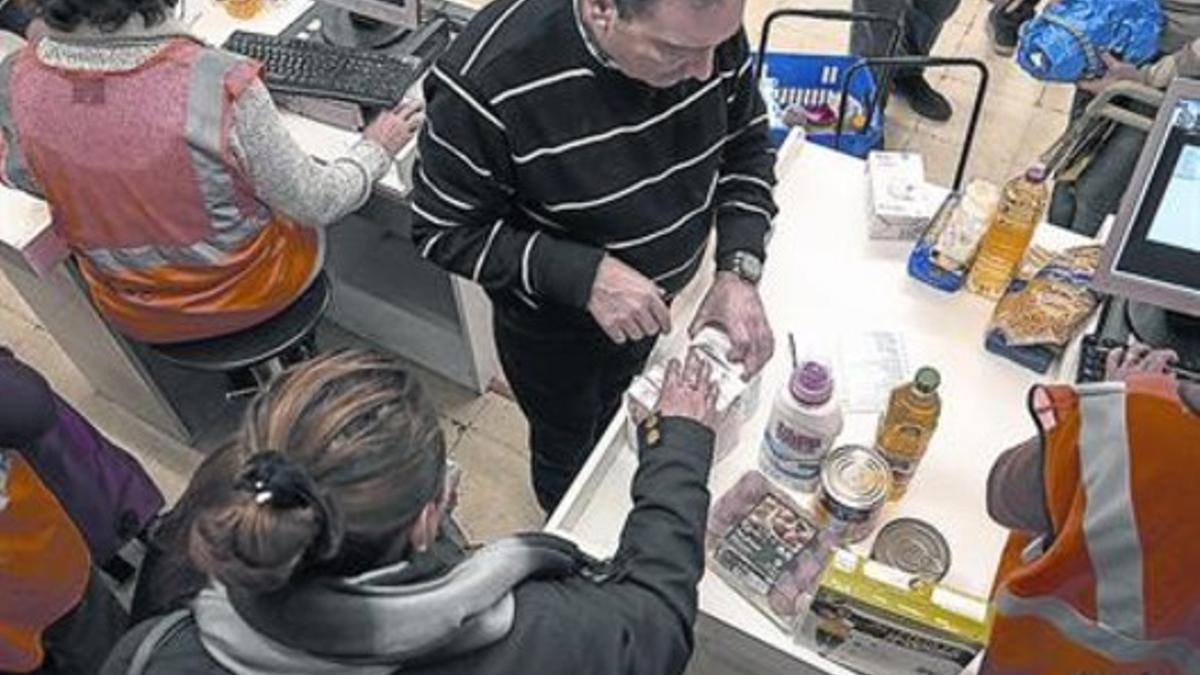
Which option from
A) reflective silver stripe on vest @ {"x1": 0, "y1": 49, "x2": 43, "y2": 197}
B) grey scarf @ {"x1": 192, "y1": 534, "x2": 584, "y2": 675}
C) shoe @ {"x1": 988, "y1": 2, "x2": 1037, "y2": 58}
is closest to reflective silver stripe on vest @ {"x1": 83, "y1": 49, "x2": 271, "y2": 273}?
reflective silver stripe on vest @ {"x1": 0, "y1": 49, "x2": 43, "y2": 197}

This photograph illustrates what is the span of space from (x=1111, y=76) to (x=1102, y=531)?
1368mm

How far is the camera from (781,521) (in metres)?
1.42

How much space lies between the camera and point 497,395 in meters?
2.74

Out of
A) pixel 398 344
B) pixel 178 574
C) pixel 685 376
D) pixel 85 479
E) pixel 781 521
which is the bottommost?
pixel 398 344

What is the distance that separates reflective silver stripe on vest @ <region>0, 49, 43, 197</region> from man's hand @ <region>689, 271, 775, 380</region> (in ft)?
3.85

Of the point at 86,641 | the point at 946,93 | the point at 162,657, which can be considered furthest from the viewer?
the point at 946,93

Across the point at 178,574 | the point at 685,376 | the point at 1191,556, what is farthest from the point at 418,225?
the point at 1191,556

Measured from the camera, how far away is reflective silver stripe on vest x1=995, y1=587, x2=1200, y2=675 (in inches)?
46.3

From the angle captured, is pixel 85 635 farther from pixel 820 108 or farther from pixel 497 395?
pixel 820 108

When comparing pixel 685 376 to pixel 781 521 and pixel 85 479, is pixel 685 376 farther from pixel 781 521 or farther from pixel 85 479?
pixel 85 479

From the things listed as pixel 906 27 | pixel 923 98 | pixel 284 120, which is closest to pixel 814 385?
pixel 284 120

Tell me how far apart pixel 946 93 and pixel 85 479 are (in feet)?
8.86

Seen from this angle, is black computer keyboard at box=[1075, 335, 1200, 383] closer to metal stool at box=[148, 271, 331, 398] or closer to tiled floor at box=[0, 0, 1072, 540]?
tiled floor at box=[0, 0, 1072, 540]

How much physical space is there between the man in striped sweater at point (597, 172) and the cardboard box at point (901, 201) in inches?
8.3
